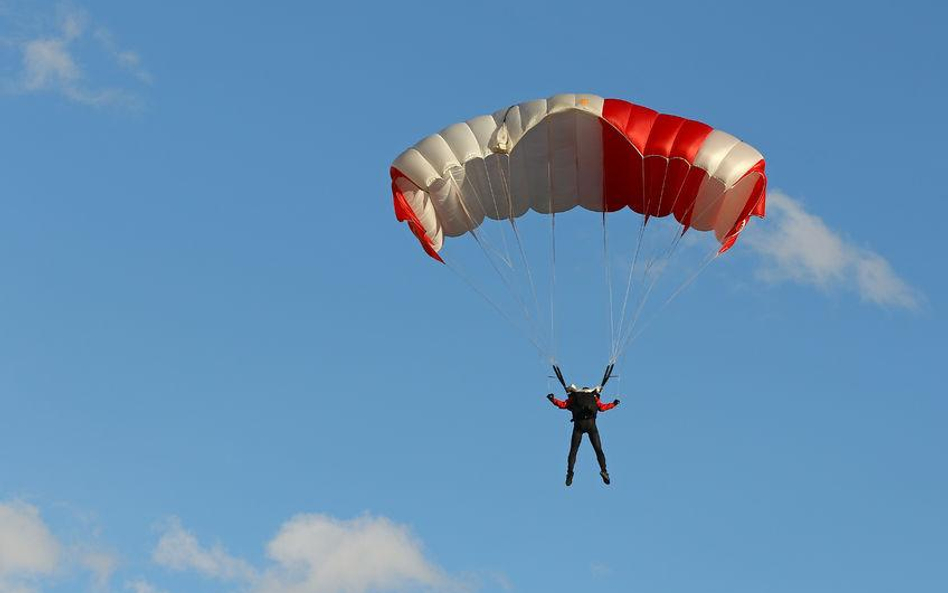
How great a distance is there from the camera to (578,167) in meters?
34.7

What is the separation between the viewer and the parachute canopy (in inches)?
1329

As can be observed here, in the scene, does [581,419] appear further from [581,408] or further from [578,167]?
[578,167]

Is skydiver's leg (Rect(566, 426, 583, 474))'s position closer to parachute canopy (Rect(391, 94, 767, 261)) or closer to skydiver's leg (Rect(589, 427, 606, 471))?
skydiver's leg (Rect(589, 427, 606, 471))

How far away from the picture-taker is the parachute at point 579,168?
111ft

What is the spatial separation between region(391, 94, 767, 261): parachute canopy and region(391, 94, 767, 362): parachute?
0.05ft

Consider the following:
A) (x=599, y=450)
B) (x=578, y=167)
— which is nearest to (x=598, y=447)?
(x=599, y=450)

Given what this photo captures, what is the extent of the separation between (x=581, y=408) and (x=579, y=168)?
4328mm

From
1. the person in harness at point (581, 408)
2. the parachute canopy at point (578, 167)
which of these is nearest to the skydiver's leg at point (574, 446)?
the person in harness at point (581, 408)

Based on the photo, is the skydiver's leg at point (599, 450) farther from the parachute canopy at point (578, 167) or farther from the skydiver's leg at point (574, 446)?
the parachute canopy at point (578, 167)

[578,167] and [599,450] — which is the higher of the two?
[578,167]

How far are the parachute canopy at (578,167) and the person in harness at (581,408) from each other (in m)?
3.36

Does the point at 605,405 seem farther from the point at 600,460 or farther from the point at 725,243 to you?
the point at 725,243

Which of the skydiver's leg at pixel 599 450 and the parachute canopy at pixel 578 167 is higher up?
the parachute canopy at pixel 578 167

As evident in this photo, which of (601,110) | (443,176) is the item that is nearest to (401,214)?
(443,176)
